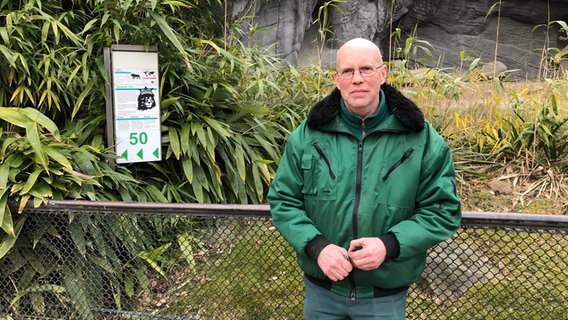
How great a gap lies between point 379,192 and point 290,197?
29 centimetres

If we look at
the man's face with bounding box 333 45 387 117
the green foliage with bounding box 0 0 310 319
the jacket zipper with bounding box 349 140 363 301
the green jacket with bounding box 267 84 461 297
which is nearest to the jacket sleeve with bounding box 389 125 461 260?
the green jacket with bounding box 267 84 461 297

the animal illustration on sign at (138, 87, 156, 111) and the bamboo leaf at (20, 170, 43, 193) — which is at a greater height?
the animal illustration on sign at (138, 87, 156, 111)

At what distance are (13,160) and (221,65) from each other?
5.45ft

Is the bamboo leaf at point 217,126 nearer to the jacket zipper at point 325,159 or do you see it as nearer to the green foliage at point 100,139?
the green foliage at point 100,139

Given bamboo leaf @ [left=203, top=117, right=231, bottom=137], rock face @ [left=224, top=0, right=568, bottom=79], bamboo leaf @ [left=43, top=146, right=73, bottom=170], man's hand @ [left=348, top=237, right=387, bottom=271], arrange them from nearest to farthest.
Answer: man's hand @ [left=348, top=237, right=387, bottom=271] → bamboo leaf @ [left=43, top=146, right=73, bottom=170] → bamboo leaf @ [left=203, top=117, right=231, bottom=137] → rock face @ [left=224, top=0, right=568, bottom=79]

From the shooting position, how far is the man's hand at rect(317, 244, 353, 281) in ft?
4.41

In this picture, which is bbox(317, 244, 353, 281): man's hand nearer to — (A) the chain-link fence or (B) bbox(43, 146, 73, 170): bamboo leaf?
(A) the chain-link fence

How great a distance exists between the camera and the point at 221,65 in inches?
144

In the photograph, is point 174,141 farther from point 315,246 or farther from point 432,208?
point 432,208

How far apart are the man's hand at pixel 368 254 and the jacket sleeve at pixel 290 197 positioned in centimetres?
16

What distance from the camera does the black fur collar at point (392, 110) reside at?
1425mm

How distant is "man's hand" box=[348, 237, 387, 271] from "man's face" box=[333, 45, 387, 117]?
15.7 inches

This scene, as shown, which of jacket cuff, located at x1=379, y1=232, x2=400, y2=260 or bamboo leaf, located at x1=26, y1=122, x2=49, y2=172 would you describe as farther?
bamboo leaf, located at x1=26, y1=122, x2=49, y2=172

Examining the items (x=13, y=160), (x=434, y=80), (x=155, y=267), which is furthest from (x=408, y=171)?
(x=434, y=80)
